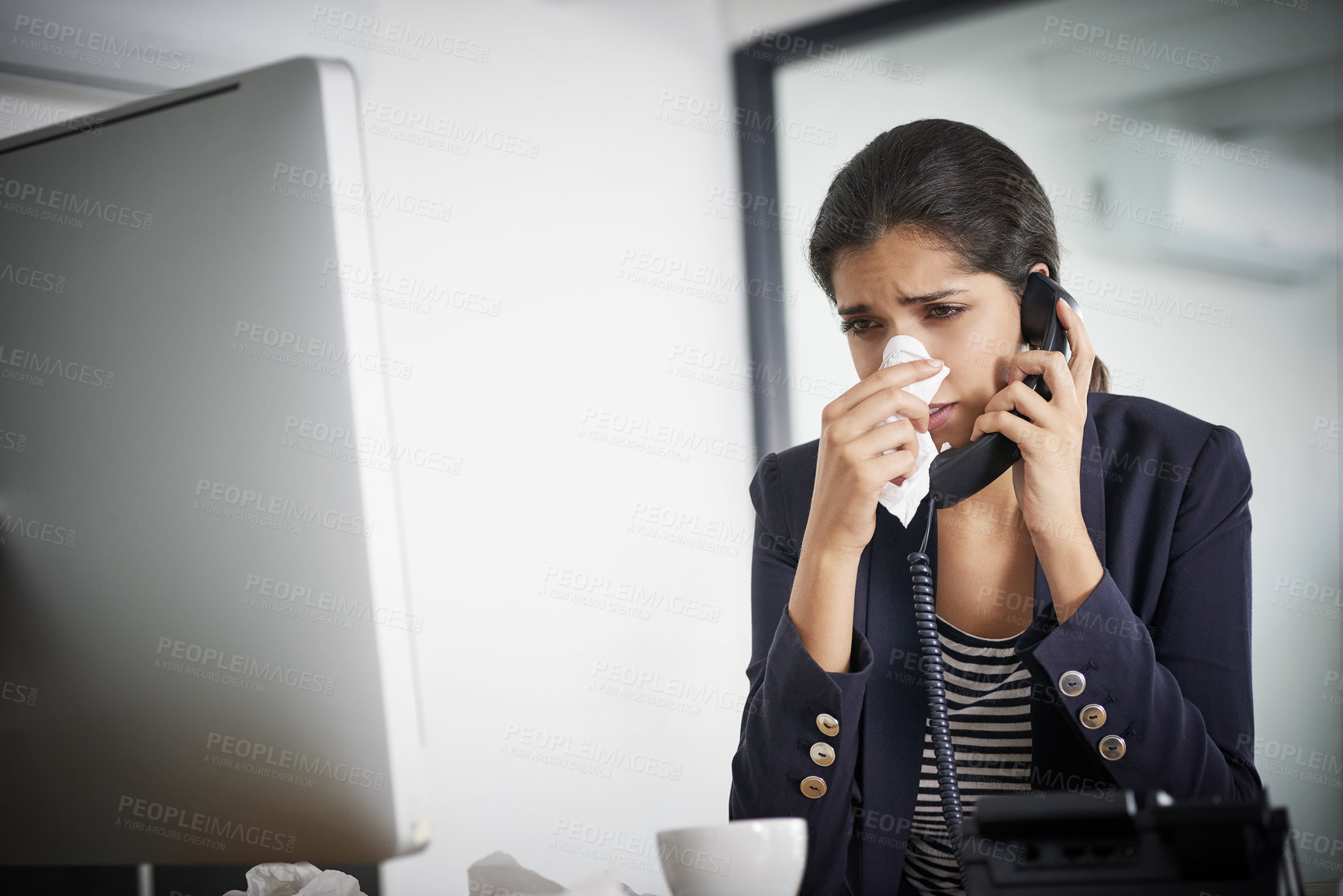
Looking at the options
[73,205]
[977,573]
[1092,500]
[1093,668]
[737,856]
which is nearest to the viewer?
[737,856]

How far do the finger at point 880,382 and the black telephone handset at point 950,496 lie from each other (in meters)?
0.11

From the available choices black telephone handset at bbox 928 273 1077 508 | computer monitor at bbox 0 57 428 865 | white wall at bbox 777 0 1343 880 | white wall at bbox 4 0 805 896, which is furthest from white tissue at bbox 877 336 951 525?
white wall at bbox 777 0 1343 880

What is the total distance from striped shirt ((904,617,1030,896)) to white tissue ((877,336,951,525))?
192 mm

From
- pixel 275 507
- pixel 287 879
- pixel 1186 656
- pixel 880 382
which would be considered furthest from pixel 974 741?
pixel 275 507

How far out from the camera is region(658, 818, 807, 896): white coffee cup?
658mm

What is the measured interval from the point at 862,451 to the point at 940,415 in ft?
0.68

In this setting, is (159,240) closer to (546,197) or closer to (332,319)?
(332,319)

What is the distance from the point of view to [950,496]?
4.04 ft

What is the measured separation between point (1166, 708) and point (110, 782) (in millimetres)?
976

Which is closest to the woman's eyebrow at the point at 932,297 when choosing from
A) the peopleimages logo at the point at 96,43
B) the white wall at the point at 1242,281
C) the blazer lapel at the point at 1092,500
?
the blazer lapel at the point at 1092,500

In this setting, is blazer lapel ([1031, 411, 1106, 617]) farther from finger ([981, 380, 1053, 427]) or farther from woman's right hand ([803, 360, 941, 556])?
woman's right hand ([803, 360, 941, 556])

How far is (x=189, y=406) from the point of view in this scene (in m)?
0.73

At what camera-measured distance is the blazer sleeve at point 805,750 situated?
41.0 inches

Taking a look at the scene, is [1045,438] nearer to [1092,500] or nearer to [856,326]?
[1092,500]
